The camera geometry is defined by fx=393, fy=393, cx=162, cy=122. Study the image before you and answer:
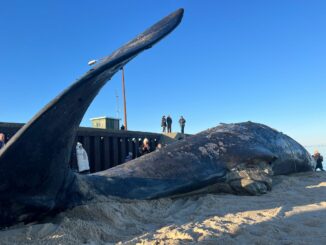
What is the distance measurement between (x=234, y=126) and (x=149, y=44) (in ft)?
13.1

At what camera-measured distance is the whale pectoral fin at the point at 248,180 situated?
5.59 meters

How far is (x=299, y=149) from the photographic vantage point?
27.0ft

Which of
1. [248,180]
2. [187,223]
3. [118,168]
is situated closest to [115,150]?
[248,180]

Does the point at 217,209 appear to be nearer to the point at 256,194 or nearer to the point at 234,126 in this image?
the point at 256,194

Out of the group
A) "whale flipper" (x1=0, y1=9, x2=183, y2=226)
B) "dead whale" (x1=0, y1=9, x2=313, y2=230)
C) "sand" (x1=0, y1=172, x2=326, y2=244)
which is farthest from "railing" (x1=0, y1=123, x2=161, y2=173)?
"whale flipper" (x1=0, y1=9, x2=183, y2=226)

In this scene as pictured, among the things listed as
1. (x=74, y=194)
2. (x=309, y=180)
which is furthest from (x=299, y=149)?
(x=74, y=194)

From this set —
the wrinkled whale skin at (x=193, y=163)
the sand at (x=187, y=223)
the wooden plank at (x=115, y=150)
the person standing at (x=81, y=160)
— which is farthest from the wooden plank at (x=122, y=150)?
the sand at (x=187, y=223)

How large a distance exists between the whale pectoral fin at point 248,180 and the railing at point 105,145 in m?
6.73

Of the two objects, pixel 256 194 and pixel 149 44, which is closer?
pixel 149 44

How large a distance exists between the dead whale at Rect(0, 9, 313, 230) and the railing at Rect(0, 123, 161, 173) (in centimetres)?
643

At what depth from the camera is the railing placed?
12.8 meters

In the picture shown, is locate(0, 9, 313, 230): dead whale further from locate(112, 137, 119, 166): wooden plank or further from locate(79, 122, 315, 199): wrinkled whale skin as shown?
locate(112, 137, 119, 166): wooden plank

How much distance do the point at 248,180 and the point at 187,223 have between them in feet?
6.90

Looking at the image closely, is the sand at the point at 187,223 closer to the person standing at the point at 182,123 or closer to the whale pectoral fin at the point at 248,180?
the whale pectoral fin at the point at 248,180
